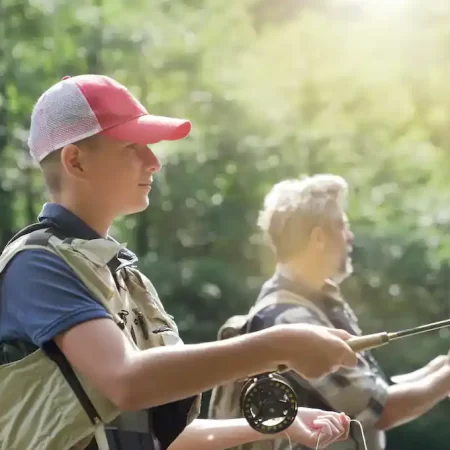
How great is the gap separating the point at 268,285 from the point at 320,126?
73.0 inches

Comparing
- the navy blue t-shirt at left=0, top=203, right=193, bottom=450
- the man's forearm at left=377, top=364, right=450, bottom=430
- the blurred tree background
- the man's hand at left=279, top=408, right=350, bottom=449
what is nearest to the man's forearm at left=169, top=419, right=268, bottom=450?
the man's hand at left=279, top=408, right=350, bottom=449

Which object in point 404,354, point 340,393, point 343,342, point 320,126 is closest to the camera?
point 343,342

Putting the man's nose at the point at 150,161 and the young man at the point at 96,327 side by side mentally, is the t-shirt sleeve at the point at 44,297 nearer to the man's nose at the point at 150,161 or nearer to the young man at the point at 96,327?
the young man at the point at 96,327

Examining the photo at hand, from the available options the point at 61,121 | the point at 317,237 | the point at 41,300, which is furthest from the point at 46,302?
the point at 317,237

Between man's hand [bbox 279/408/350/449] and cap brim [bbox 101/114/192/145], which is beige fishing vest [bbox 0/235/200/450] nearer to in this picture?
cap brim [bbox 101/114/192/145]

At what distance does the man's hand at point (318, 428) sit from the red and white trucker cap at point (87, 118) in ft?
1.52

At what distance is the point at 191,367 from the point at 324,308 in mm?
1000

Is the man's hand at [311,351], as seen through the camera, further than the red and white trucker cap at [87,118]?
No

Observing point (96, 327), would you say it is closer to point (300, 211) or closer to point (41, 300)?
point (41, 300)

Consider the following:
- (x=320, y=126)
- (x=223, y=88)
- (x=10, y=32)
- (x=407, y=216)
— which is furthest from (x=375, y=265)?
(x=10, y=32)

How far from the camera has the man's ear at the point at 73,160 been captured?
0.99 m

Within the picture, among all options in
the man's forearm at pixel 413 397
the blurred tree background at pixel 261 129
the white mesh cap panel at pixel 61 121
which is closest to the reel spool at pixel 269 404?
the white mesh cap panel at pixel 61 121

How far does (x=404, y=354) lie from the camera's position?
3.38 meters

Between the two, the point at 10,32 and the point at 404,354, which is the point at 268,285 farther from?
the point at 10,32
